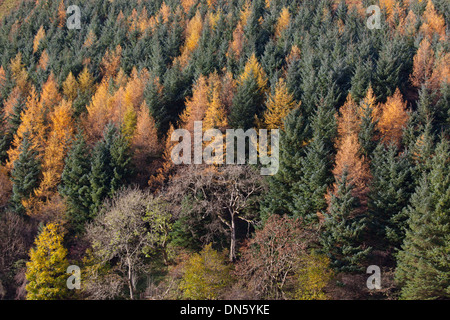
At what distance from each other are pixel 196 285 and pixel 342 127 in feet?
70.9

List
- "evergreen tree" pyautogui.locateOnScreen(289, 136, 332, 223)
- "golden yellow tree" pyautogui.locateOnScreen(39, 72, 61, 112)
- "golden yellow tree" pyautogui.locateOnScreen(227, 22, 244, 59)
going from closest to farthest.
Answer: "evergreen tree" pyautogui.locateOnScreen(289, 136, 332, 223), "golden yellow tree" pyautogui.locateOnScreen(39, 72, 61, 112), "golden yellow tree" pyautogui.locateOnScreen(227, 22, 244, 59)

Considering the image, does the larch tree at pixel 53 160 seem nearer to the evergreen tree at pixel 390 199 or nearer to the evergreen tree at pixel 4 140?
the evergreen tree at pixel 4 140

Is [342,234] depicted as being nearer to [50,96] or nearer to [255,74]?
[255,74]

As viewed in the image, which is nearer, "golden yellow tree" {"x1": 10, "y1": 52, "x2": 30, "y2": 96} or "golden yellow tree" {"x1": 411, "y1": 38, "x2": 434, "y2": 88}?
"golden yellow tree" {"x1": 411, "y1": 38, "x2": 434, "y2": 88}

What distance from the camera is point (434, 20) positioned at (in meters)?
57.4

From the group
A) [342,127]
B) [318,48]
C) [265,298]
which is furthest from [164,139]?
[318,48]

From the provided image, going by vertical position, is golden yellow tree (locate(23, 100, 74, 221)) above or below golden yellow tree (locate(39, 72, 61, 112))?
below

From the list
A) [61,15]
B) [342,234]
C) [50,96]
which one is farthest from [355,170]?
[61,15]

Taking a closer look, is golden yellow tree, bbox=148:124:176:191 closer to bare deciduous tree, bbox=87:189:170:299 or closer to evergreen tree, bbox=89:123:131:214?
evergreen tree, bbox=89:123:131:214

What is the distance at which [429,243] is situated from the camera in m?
22.0

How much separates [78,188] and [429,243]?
30.3m

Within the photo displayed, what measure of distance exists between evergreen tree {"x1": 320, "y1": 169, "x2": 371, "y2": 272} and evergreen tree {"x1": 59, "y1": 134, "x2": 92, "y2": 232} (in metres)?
21.8

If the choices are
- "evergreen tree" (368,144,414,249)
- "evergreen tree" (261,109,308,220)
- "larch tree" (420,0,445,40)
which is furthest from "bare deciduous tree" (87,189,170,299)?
"larch tree" (420,0,445,40)

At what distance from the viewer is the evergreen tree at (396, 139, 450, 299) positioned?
21344mm
